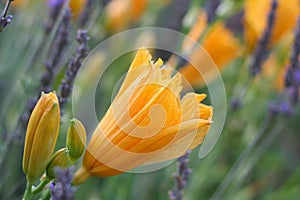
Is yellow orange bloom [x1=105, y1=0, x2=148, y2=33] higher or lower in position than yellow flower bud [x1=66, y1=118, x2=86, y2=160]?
higher

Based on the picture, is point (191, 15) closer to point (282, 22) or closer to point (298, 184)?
point (282, 22)

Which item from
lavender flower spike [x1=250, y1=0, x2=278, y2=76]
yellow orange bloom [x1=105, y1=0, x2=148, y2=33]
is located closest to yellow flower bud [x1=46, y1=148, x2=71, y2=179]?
lavender flower spike [x1=250, y1=0, x2=278, y2=76]

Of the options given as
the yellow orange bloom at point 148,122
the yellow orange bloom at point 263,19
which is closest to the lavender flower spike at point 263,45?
the yellow orange bloom at point 263,19

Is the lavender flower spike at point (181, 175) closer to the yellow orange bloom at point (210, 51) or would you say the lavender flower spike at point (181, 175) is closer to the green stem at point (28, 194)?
the green stem at point (28, 194)

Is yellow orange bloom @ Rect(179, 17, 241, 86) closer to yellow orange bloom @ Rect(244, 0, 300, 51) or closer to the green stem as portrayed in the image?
yellow orange bloom @ Rect(244, 0, 300, 51)

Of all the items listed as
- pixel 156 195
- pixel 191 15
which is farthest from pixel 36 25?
pixel 156 195

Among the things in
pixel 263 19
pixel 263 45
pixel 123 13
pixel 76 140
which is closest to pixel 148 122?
pixel 76 140

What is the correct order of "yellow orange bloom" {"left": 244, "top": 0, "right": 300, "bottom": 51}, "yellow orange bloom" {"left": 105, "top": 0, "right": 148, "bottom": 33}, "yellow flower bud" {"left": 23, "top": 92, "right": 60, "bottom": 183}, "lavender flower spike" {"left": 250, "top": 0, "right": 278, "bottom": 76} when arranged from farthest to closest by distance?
1. "yellow orange bloom" {"left": 105, "top": 0, "right": 148, "bottom": 33}
2. "yellow orange bloom" {"left": 244, "top": 0, "right": 300, "bottom": 51}
3. "lavender flower spike" {"left": 250, "top": 0, "right": 278, "bottom": 76}
4. "yellow flower bud" {"left": 23, "top": 92, "right": 60, "bottom": 183}

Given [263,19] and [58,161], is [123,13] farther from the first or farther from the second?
[58,161]
